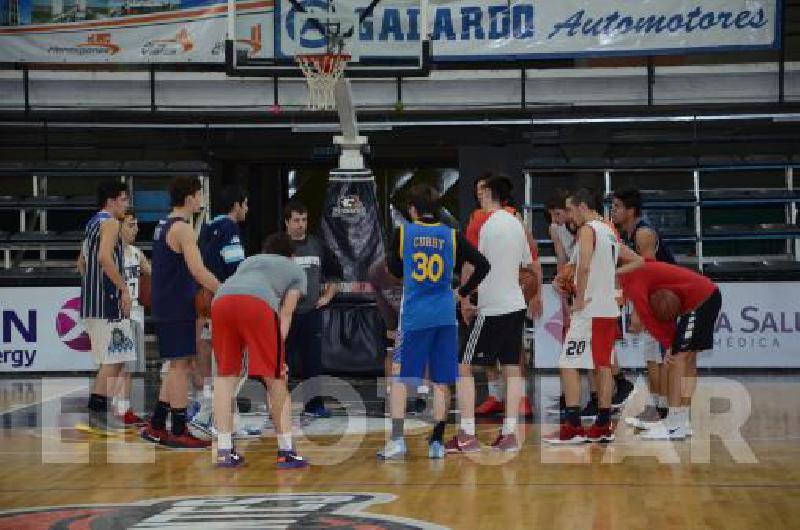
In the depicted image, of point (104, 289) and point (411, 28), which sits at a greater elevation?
point (411, 28)

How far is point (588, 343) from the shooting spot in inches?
414

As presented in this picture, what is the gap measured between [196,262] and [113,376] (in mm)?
2374

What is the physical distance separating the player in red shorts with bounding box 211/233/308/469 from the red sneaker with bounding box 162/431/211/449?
0.89 m

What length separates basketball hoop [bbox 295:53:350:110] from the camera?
14727 millimetres

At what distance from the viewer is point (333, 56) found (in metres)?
14.9

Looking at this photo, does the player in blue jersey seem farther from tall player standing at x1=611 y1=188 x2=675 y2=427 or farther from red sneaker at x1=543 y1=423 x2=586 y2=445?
tall player standing at x1=611 y1=188 x2=675 y2=427

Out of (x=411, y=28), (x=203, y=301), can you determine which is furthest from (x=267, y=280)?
→ (x=411, y=28)

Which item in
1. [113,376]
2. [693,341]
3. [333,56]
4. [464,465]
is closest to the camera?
[464,465]

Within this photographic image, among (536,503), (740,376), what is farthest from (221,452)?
(740,376)

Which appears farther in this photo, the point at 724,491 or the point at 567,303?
the point at 567,303

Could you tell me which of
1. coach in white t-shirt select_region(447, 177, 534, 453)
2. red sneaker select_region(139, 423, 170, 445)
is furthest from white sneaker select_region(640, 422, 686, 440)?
red sneaker select_region(139, 423, 170, 445)

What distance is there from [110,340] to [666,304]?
4.38m

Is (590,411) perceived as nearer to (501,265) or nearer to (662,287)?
(662,287)

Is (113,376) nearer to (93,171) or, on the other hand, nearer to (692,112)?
(93,171)
